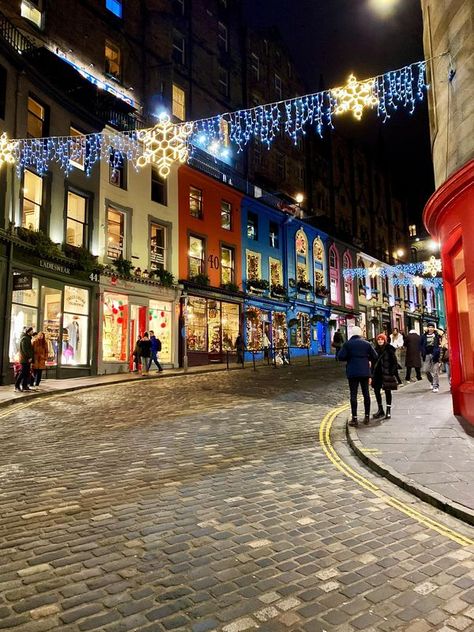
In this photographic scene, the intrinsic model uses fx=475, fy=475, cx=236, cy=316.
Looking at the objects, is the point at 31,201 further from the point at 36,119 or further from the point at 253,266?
the point at 253,266

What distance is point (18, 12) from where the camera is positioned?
1903 cm

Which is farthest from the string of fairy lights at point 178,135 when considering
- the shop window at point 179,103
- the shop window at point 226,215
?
the shop window at point 226,215

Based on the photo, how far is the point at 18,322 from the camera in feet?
55.5

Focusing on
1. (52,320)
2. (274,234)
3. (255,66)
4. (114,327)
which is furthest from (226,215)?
(255,66)

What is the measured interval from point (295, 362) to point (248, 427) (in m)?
18.7

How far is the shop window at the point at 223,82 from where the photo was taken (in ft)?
109

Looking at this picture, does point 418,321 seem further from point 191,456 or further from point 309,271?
point 191,456

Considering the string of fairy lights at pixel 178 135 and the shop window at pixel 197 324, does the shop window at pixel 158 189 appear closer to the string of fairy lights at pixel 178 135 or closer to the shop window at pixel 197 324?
the string of fairy lights at pixel 178 135

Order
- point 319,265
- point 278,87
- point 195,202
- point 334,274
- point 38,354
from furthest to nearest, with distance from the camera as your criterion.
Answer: point 334,274 < point 278,87 < point 319,265 < point 195,202 < point 38,354

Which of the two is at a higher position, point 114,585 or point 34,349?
point 34,349

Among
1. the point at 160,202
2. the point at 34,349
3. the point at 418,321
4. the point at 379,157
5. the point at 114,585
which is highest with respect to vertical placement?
the point at 379,157

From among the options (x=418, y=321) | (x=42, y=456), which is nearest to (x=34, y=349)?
(x=42, y=456)

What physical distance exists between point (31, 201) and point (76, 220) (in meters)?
2.41

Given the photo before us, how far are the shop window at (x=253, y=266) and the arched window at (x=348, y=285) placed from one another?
41.0ft
